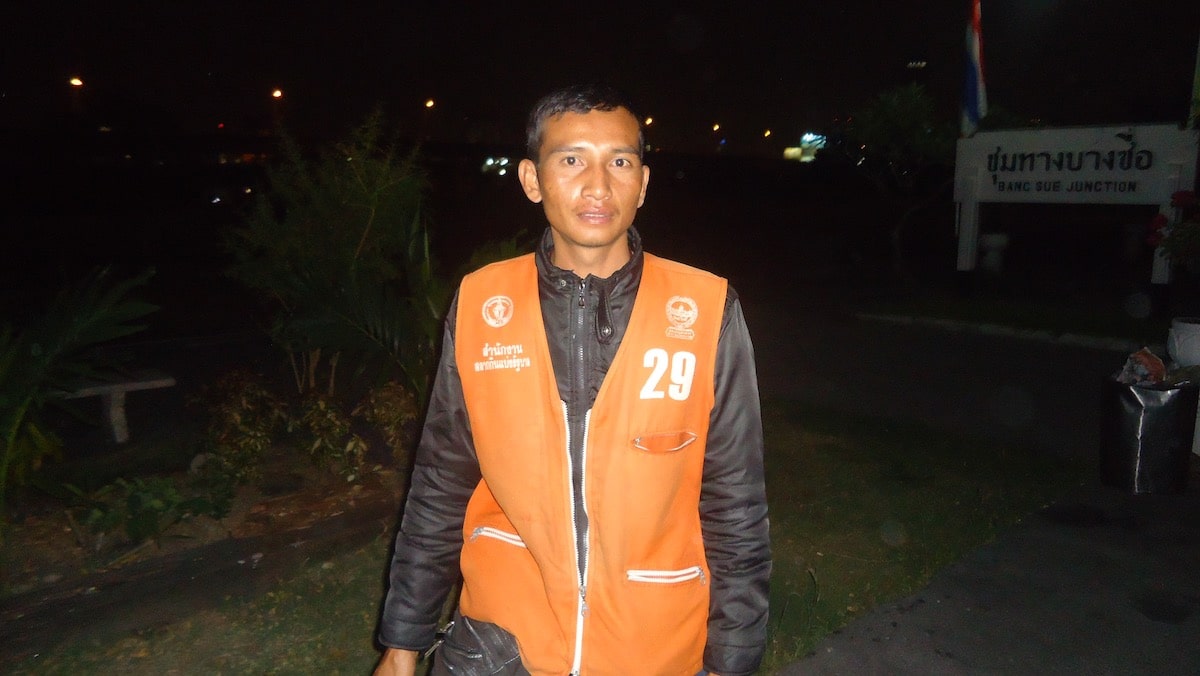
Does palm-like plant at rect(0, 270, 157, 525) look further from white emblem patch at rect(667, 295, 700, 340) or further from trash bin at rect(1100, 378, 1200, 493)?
trash bin at rect(1100, 378, 1200, 493)

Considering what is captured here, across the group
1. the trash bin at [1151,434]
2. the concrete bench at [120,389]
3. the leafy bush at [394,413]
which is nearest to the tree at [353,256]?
the leafy bush at [394,413]

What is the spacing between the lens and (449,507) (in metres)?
1.99

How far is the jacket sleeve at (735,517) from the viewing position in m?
1.86

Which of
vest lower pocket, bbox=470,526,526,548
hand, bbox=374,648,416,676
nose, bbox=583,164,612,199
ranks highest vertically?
nose, bbox=583,164,612,199

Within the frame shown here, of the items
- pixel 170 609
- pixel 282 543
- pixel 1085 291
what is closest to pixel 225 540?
pixel 282 543

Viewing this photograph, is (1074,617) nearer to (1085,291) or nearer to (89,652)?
(89,652)

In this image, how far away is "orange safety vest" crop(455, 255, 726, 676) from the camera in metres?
1.78

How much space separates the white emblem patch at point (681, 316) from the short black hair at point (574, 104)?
309 mm

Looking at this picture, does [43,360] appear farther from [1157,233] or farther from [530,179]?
[1157,233]

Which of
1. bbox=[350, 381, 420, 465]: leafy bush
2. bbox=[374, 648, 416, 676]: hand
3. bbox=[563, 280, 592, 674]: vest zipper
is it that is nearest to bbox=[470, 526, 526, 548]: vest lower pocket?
bbox=[563, 280, 592, 674]: vest zipper

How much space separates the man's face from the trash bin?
5.17 meters

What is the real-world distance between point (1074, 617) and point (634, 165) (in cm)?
360

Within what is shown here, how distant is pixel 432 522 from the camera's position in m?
1.98

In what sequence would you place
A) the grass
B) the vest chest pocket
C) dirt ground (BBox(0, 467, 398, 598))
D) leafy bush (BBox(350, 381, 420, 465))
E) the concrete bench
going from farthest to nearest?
the concrete bench → leafy bush (BBox(350, 381, 420, 465)) → dirt ground (BBox(0, 467, 398, 598)) → the grass → the vest chest pocket
